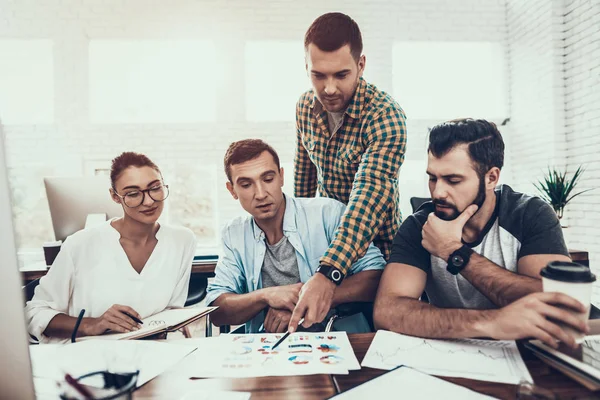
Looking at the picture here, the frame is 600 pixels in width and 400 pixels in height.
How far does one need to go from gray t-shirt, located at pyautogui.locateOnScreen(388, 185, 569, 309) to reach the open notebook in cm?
63

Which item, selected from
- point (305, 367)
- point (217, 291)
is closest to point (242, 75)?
point (217, 291)

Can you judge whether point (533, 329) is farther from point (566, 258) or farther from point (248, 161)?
point (248, 161)

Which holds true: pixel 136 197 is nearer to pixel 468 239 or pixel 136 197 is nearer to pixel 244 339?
pixel 244 339

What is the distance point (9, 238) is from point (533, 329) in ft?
3.13

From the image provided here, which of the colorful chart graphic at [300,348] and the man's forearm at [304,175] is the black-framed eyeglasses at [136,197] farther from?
the colorful chart graphic at [300,348]

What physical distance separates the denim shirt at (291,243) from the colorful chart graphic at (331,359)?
2.24 feet

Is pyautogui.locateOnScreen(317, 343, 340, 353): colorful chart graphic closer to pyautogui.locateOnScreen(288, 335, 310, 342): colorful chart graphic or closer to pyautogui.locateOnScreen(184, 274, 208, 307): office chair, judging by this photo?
pyautogui.locateOnScreen(288, 335, 310, 342): colorful chart graphic

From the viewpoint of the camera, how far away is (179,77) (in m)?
4.59

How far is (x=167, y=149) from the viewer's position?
4520 millimetres

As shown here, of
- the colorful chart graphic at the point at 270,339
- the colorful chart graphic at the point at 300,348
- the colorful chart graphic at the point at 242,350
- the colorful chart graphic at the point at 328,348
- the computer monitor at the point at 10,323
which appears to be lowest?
the colorful chart graphic at the point at 270,339

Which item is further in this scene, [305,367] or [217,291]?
[217,291]

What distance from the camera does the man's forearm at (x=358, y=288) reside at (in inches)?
57.3

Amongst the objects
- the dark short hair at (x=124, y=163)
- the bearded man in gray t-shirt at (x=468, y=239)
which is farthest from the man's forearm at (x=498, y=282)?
the dark short hair at (x=124, y=163)

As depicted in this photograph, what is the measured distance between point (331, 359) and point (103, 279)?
1.11 metres
